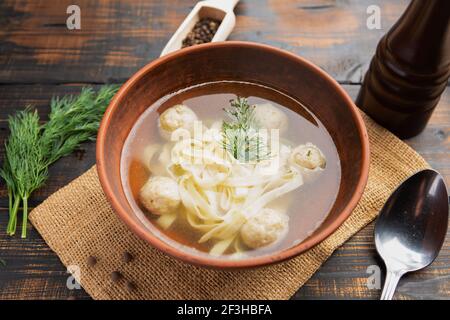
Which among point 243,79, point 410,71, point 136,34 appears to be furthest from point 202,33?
point 410,71

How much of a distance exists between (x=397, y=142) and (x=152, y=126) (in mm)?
1270

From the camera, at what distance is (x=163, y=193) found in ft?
7.39

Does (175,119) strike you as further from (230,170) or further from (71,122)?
(71,122)

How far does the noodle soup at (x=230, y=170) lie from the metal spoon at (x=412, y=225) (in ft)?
1.09

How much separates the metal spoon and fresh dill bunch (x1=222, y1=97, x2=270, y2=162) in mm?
659

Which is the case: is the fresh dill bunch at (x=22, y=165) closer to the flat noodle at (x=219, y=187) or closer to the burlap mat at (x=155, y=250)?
the burlap mat at (x=155, y=250)

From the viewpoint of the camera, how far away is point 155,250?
2.42m

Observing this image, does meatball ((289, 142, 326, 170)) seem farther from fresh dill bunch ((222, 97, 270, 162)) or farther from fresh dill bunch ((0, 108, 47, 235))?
fresh dill bunch ((0, 108, 47, 235))

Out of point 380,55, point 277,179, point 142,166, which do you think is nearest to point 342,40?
point 380,55

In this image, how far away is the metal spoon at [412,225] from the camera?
2354 mm

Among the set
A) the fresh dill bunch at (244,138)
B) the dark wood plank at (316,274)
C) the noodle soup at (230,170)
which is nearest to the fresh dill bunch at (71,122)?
the dark wood plank at (316,274)

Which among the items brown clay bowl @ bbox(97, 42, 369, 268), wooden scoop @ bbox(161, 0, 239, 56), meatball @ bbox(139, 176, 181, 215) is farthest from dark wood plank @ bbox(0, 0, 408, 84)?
meatball @ bbox(139, 176, 181, 215)

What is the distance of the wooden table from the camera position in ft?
9.15

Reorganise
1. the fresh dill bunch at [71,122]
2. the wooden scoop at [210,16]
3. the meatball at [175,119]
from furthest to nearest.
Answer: the wooden scoop at [210,16]
the fresh dill bunch at [71,122]
the meatball at [175,119]
